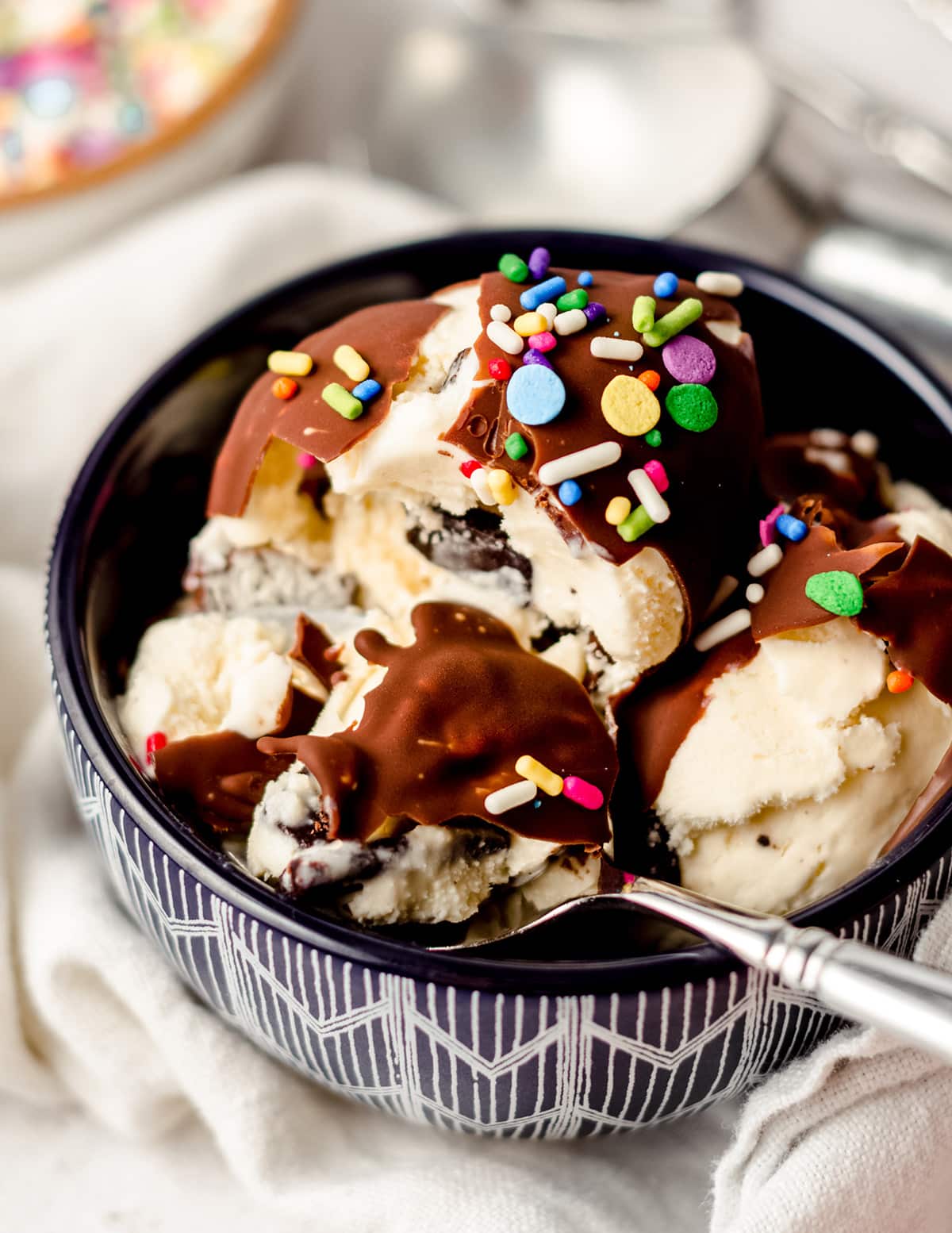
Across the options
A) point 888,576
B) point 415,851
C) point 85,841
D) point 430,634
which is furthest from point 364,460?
point 85,841

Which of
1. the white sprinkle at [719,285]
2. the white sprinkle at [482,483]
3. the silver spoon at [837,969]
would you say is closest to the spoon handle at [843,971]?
the silver spoon at [837,969]

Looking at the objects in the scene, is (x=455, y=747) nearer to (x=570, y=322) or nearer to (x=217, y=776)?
(x=217, y=776)

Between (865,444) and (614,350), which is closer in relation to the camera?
(614,350)

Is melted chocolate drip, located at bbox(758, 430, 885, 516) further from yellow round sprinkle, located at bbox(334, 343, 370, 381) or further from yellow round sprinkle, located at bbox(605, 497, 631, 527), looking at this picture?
yellow round sprinkle, located at bbox(334, 343, 370, 381)

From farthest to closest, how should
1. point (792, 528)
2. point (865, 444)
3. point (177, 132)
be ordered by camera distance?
point (177, 132) → point (865, 444) → point (792, 528)

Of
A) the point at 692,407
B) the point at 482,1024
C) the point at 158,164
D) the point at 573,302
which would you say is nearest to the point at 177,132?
the point at 158,164

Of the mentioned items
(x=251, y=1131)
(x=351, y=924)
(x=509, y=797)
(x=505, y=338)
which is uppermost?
(x=505, y=338)
